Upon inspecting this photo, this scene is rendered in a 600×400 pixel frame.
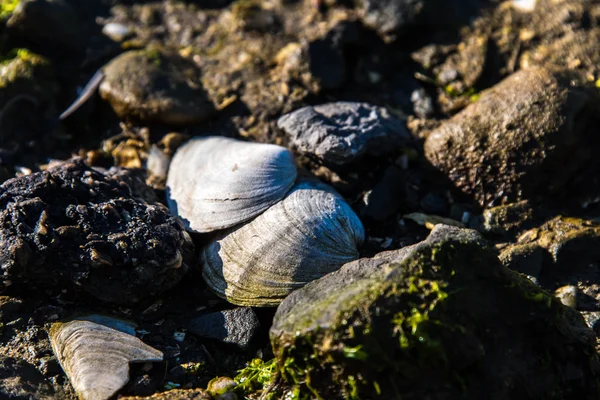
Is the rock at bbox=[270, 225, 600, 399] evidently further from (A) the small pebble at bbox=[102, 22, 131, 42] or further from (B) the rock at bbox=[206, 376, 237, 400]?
(A) the small pebble at bbox=[102, 22, 131, 42]

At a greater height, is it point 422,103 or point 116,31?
point 116,31

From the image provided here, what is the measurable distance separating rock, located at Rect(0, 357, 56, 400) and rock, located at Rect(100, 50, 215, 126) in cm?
209

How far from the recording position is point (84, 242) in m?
3.42

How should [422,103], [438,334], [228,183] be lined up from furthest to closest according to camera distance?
[422,103] → [228,183] → [438,334]

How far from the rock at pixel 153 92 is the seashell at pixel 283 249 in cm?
129

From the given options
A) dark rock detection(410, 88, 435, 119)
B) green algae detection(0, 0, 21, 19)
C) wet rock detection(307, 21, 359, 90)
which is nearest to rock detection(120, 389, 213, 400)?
wet rock detection(307, 21, 359, 90)

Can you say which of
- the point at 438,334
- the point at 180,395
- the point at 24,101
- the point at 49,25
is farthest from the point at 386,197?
the point at 49,25

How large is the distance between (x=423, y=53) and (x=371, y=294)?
2854 millimetres

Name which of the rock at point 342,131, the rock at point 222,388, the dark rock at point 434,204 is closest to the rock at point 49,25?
the rock at point 342,131

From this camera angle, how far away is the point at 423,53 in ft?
16.2

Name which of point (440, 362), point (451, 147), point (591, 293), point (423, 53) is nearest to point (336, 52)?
point (423, 53)

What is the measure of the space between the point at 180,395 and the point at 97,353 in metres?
0.48

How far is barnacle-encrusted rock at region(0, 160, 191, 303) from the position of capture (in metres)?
3.34

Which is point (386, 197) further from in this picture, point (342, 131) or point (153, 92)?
point (153, 92)
